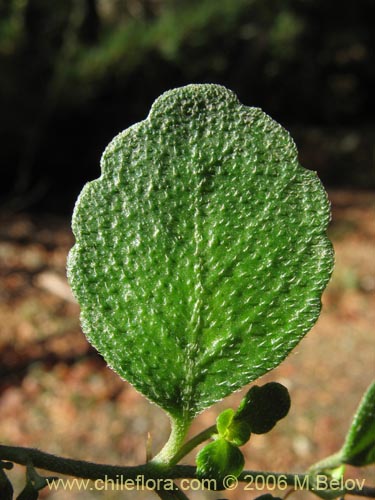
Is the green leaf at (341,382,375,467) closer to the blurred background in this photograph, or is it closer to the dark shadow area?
the blurred background

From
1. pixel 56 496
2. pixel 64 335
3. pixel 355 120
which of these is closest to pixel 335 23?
pixel 355 120

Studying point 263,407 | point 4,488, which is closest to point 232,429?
point 263,407

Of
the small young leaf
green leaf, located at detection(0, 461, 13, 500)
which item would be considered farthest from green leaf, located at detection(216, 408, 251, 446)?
green leaf, located at detection(0, 461, 13, 500)

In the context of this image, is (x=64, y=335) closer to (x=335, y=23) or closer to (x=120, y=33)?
(x=120, y=33)

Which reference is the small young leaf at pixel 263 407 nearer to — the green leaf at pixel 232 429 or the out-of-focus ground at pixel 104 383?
the green leaf at pixel 232 429

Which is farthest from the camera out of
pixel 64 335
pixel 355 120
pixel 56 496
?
pixel 355 120

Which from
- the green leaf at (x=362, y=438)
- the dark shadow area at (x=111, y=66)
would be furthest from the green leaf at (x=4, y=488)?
the dark shadow area at (x=111, y=66)
